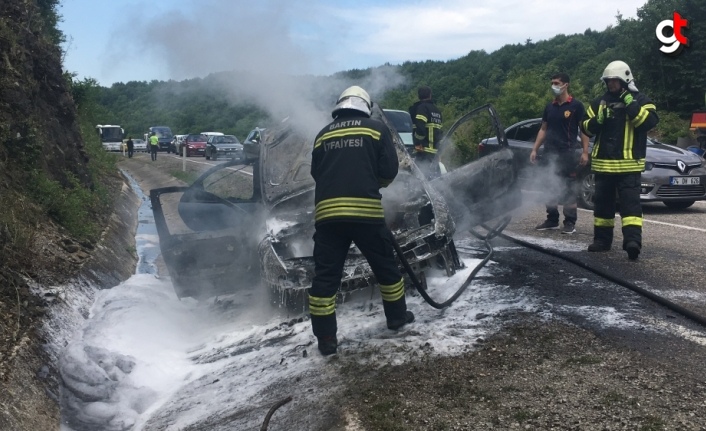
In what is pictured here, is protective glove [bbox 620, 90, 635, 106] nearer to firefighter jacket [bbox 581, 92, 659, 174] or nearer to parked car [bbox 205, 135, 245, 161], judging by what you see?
firefighter jacket [bbox 581, 92, 659, 174]

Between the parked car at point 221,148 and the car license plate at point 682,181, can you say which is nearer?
the car license plate at point 682,181

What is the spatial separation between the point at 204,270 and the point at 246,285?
0.44 meters

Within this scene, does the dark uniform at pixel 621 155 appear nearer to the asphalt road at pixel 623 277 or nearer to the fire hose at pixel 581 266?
the asphalt road at pixel 623 277

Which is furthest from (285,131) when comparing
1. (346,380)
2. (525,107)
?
(525,107)

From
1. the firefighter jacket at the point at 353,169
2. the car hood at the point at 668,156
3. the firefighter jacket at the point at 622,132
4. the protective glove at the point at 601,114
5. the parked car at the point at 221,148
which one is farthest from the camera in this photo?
the parked car at the point at 221,148

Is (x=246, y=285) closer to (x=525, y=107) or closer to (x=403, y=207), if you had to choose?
(x=403, y=207)

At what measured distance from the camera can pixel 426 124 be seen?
370 inches

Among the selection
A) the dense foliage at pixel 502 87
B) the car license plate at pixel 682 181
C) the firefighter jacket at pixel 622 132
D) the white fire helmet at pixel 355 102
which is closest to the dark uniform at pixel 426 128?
the dense foliage at pixel 502 87

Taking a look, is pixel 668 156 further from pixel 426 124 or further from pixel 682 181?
pixel 426 124

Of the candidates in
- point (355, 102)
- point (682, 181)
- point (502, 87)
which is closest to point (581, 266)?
point (355, 102)

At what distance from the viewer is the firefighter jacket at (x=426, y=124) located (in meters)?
9.39

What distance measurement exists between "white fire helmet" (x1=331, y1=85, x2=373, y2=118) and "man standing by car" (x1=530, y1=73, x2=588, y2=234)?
3.95 m

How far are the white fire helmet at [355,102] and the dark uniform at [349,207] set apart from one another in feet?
0.12

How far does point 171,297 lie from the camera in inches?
286
